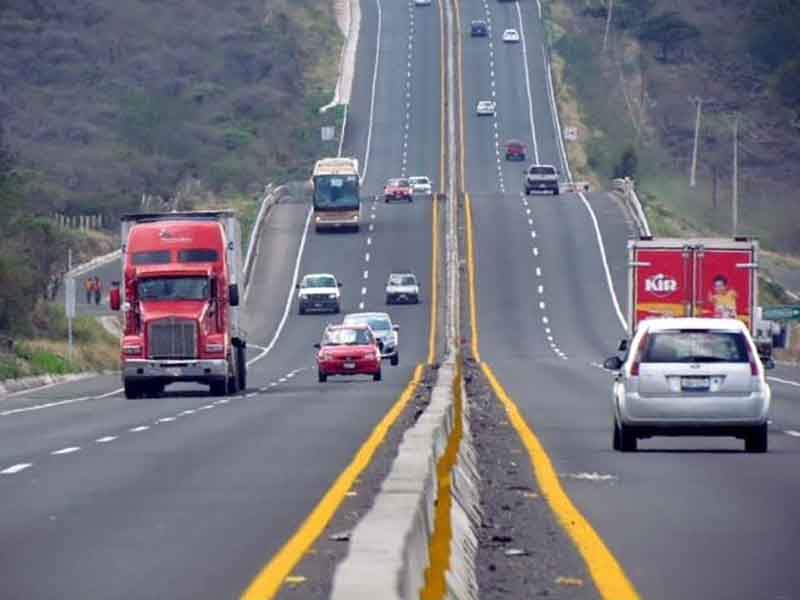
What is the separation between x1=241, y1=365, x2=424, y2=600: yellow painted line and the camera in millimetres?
12859

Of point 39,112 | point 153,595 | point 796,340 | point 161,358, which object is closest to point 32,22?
point 39,112

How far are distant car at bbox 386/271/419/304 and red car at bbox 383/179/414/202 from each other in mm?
20103

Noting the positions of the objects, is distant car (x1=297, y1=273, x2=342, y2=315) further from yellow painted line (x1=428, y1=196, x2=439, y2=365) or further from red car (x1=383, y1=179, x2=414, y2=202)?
red car (x1=383, y1=179, x2=414, y2=202)

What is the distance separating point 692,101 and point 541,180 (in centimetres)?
3812

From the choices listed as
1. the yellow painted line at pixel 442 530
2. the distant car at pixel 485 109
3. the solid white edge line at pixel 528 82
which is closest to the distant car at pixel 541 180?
the solid white edge line at pixel 528 82

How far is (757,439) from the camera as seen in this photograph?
1045 inches

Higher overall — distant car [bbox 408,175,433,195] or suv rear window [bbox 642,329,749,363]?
distant car [bbox 408,175,433,195]

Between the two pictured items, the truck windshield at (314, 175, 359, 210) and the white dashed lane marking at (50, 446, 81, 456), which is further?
the truck windshield at (314, 175, 359, 210)

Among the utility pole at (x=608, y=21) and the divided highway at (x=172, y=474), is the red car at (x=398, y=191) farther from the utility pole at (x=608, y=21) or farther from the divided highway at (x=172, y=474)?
the utility pole at (x=608, y=21)

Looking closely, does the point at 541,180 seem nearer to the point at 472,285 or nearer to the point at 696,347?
the point at 472,285

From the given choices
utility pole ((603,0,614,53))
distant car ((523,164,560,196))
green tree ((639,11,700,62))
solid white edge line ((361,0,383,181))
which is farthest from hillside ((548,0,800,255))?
solid white edge line ((361,0,383,181))

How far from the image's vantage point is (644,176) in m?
137

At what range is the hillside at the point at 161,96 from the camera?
152500 millimetres

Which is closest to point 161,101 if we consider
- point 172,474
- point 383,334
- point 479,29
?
point 479,29
